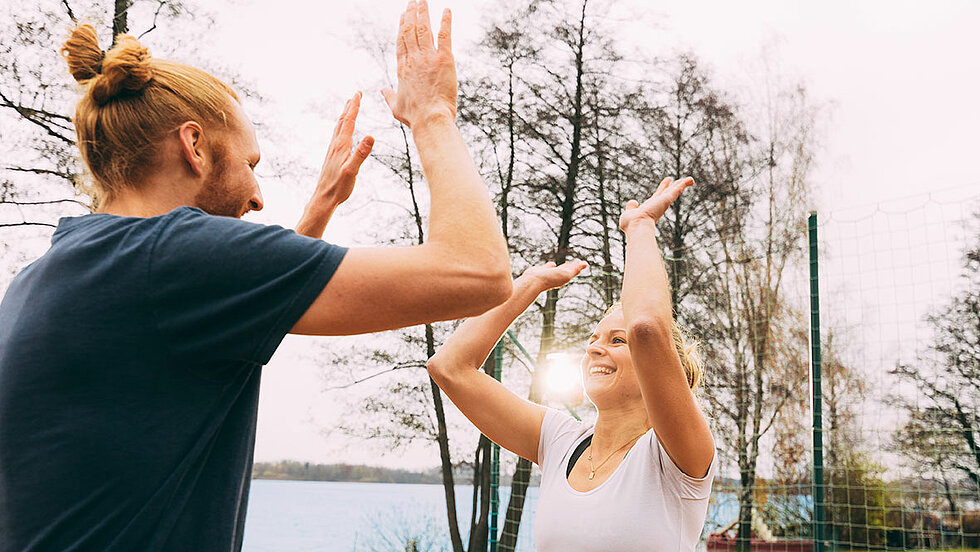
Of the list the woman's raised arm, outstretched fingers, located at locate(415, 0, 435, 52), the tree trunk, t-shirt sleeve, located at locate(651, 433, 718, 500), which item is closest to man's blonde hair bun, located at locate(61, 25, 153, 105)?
outstretched fingers, located at locate(415, 0, 435, 52)

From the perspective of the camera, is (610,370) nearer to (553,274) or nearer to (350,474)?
(553,274)

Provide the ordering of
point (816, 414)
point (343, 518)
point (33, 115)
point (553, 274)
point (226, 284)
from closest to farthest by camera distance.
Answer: point (226, 284)
point (553, 274)
point (816, 414)
point (33, 115)
point (343, 518)

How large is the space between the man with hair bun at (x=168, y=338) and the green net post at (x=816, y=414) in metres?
4.50

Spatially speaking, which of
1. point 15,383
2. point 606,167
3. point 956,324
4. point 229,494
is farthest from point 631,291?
point 606,167

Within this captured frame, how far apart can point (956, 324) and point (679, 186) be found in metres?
6.01

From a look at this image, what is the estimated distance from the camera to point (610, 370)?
1.90 meters

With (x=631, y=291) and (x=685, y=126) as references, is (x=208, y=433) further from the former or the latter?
(x=685, y=126)

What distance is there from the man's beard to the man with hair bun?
118 millimetres

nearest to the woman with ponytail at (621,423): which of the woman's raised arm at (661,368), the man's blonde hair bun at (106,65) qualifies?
the woman's raised arm at (661,368)

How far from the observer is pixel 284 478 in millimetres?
7570

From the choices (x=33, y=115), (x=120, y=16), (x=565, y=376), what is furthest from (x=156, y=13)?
(x=565, y=376)

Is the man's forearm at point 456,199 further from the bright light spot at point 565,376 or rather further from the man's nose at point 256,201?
the bright light spot at point 565,376

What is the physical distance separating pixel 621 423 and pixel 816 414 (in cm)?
344

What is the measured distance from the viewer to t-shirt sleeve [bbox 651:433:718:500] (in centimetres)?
158
